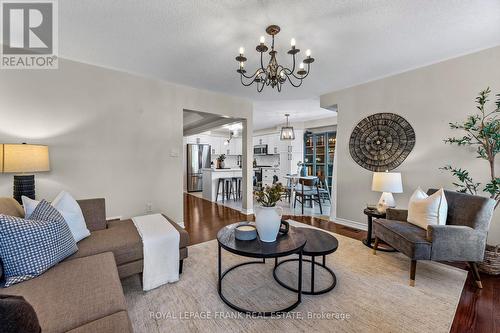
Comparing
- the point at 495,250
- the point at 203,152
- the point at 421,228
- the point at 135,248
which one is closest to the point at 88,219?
the point at 135,248

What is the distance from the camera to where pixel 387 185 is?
2926 millimetres

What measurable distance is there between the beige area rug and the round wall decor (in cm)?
156

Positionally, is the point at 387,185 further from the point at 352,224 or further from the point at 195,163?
the point at 195,163

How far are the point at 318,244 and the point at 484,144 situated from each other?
227 centimetres

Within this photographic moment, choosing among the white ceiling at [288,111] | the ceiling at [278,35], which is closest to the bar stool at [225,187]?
the white ceiling at [288,111]

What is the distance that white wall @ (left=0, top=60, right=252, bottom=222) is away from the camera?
261 cm

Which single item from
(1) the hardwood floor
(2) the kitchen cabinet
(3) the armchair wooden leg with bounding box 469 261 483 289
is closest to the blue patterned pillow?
(1) the hardwood floor

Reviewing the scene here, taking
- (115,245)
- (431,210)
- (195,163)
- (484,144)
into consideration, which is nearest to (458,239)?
(431,210)

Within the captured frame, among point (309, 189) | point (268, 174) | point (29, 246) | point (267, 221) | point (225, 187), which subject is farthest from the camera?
point (268, 174)

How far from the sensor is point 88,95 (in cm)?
299

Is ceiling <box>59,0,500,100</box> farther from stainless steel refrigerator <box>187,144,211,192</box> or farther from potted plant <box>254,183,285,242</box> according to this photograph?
stainless steel refrigerator <box>187,144,211,192</box>

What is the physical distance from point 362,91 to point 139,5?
136 inches

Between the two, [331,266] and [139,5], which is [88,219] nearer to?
[139,5]

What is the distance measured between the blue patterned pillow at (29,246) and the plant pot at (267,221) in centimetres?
147
